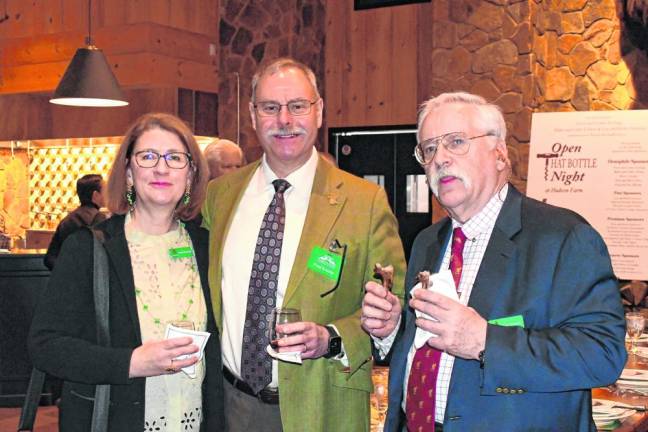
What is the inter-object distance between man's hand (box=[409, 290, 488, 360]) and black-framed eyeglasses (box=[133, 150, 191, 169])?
110 centimetres

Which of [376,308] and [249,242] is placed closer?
[376,308]

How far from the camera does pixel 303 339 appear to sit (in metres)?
2.48

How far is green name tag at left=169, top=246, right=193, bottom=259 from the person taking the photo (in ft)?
9.12

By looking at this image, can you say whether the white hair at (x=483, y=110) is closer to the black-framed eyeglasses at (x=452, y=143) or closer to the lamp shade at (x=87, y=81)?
the black-framed eyeglasses at (x=452, y=143)

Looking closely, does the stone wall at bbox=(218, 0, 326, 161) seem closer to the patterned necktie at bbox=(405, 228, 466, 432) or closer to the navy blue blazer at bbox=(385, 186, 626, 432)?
the patterned necktie at bbox=(405, 228, 466, 432)

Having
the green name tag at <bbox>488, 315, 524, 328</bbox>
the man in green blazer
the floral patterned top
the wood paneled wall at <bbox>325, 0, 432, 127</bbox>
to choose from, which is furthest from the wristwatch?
the wood paneled wall at <bbox>325, 0, 432, 127</bbox>

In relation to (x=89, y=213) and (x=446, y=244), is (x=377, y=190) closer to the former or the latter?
(x=446, y=244)

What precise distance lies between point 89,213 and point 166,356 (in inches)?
209

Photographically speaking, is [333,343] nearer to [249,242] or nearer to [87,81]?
[249,242]

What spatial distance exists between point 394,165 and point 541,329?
281 inches

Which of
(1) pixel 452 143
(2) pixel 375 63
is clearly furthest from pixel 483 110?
(2) pixel 375 63

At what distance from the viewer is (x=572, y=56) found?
7.41m

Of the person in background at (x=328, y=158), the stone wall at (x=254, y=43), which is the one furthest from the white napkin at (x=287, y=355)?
the stone wall at (x=254, y=43)

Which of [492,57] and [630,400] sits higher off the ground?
[492,57]
